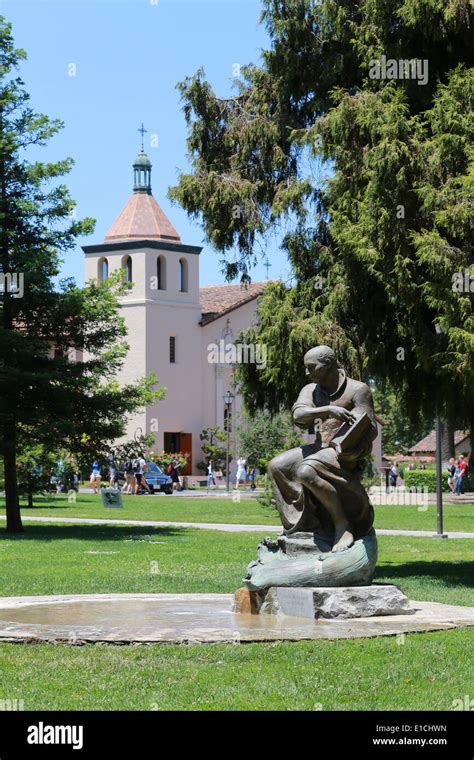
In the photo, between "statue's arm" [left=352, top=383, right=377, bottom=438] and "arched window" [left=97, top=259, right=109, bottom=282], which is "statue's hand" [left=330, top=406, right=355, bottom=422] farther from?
"arched window" [left=97, top=259, right=109, bottom=282]

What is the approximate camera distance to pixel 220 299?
8338cm

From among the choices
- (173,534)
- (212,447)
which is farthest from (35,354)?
(212,447)

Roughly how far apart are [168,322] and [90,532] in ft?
163

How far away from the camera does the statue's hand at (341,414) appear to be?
11.8 metres

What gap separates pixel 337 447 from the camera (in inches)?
466

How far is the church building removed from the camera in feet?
244

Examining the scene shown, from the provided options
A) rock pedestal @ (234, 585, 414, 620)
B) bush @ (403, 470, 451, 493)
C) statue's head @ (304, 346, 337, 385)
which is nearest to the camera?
rock pedestal @ (234, 585, 414, 620)

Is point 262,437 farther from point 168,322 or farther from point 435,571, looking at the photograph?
point 435,571

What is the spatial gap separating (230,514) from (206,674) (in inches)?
1070

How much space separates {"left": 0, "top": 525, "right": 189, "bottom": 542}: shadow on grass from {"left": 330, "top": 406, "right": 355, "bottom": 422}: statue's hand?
544 inches

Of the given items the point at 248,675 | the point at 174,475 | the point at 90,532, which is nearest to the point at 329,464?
the point at 248,675

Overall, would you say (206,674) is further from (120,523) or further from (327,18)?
(120,523)

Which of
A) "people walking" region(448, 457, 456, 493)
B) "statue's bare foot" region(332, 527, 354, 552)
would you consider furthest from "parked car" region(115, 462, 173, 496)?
"statue's bare foot" region(332, 527, 354, 552)

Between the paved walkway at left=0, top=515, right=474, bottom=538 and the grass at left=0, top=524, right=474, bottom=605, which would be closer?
the grass at left=0, top=524, right=474, bottom=605
